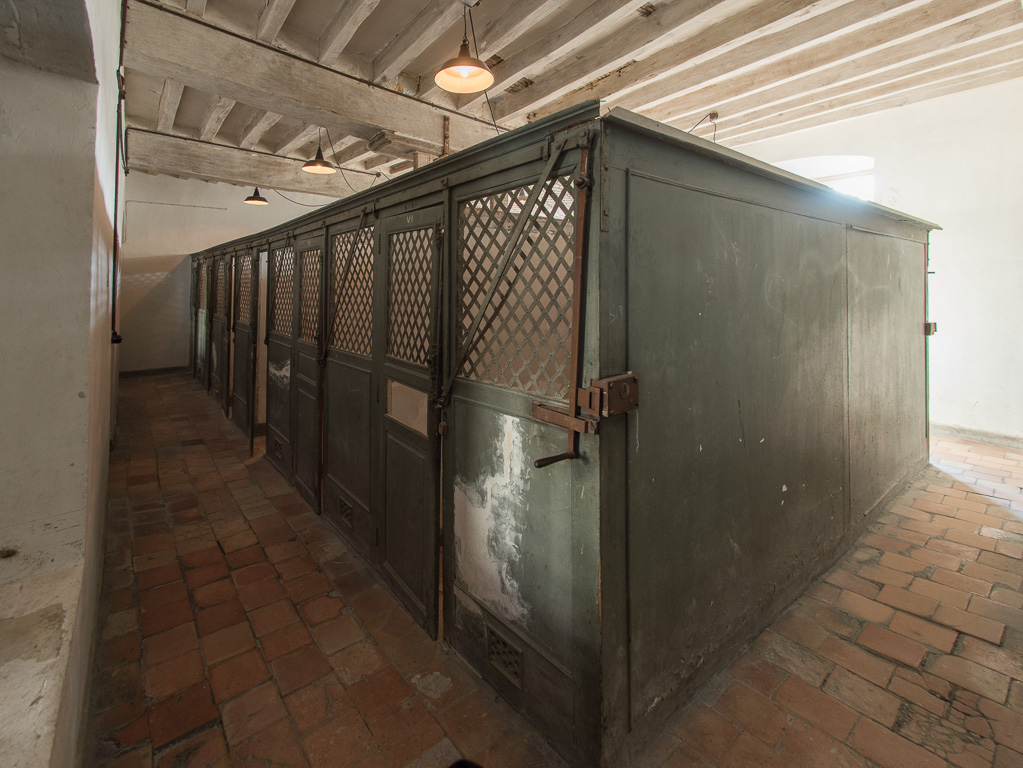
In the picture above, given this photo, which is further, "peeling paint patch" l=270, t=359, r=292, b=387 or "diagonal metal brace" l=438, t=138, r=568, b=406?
"peeling paint patch" l=270, t=359, r=292, b=387

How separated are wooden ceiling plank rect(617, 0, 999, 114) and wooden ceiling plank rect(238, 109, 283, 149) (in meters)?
4.12

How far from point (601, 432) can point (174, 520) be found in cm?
319

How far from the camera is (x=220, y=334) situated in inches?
241

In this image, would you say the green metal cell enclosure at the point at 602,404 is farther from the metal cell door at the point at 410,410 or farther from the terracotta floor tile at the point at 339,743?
the terracotta floor tile at the point at 339,743

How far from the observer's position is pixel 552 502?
61.0 inches

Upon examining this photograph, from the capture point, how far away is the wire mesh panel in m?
1.49

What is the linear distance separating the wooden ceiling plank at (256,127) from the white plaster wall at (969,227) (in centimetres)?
673

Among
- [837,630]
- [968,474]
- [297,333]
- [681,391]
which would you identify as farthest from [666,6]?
[968,474]

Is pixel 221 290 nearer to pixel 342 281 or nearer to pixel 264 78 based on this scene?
pixel 264 78

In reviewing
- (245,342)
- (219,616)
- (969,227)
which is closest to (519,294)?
(219,616)

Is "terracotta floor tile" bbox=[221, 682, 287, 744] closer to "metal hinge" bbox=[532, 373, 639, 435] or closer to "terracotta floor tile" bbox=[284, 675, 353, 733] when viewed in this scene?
"terracotta floor tile" bbox=[284, 675, 353, 733]

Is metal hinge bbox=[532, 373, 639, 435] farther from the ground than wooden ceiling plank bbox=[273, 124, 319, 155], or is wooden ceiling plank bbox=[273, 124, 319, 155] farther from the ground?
wooden ceiling plank bbox=[273, 124, 319, 155]

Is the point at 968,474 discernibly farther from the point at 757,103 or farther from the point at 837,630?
the point at 757,103

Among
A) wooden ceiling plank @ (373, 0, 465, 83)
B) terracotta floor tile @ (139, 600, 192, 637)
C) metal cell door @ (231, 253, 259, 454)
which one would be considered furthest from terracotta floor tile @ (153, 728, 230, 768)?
wooden ceiling plank @ (373, 0, 465, 83)
